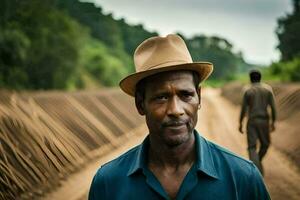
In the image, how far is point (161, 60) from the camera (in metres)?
2.59

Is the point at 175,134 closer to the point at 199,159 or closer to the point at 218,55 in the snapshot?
the point at 199,159

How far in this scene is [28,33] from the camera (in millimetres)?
35406

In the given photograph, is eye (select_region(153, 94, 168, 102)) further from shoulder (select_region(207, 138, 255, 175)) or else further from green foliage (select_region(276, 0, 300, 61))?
green foliage (select_region(276, 0, 300, 61))

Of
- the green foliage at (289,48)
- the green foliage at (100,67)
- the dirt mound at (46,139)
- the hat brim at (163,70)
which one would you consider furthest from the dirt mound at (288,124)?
the green foliage at (100,67)

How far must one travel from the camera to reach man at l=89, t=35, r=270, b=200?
2404 millimetres

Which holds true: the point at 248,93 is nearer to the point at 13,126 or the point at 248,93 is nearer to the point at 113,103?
the point at 13,126

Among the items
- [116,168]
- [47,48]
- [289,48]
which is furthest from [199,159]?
[47,48]

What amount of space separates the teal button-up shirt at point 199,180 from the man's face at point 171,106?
0.10 m

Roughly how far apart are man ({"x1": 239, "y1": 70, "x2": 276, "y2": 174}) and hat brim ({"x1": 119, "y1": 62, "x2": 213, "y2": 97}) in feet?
20.5

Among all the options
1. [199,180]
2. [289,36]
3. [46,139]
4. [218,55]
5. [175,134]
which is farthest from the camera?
[218,55]

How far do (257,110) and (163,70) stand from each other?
263 inches

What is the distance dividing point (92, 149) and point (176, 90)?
10.9 m

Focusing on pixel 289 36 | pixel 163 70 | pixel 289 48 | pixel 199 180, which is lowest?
pixel 289 48

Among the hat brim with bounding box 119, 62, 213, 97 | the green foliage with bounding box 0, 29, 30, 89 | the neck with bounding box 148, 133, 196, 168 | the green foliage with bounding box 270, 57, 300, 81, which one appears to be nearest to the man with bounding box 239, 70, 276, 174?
the hat brim with bounding box 119, 62, 213, 97
